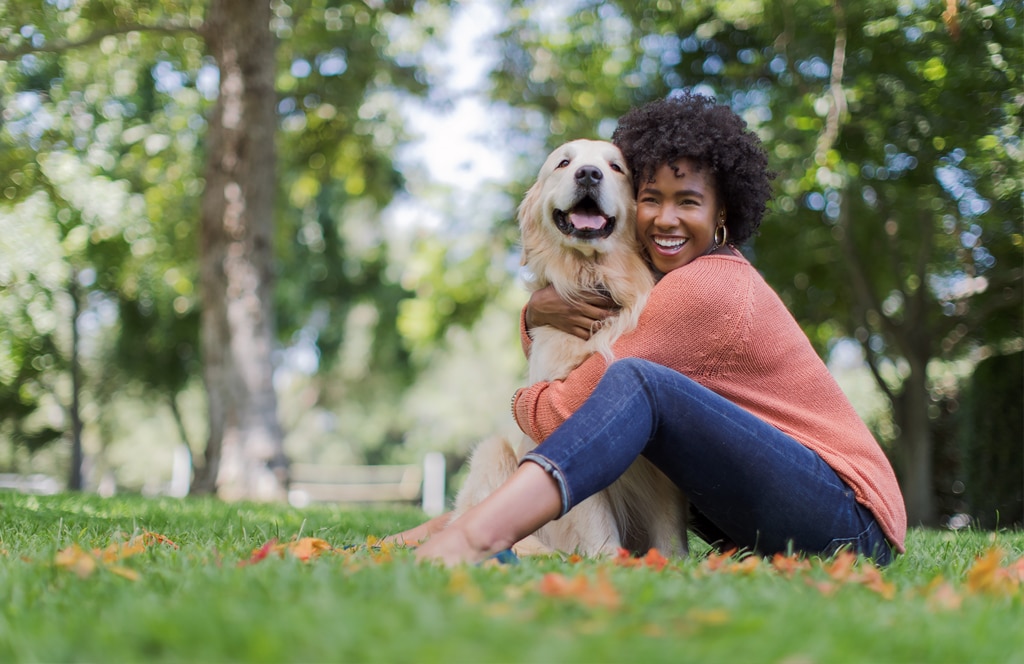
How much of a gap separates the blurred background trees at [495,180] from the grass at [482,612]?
5.29 ft

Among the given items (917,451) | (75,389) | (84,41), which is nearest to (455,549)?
(84,41)

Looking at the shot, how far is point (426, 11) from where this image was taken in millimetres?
11695

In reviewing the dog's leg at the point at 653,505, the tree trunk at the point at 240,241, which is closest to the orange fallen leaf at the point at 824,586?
the dog's leg at the point at 653,505

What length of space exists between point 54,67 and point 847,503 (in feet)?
30.9

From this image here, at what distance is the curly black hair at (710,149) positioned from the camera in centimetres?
319

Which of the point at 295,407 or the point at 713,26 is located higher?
the point at 713,26

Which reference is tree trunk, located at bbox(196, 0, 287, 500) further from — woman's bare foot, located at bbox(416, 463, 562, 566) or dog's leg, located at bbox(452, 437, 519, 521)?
woman's bare foot, located at bbox(416, 463, 562, 566)

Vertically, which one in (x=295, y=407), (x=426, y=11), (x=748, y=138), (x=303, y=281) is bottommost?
(x=295, y=407)

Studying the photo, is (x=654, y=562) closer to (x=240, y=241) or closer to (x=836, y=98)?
(x=836, y=98)

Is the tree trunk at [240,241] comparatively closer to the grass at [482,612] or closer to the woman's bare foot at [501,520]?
the grass at [482,612]

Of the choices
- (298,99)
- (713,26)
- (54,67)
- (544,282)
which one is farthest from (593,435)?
(298,99)

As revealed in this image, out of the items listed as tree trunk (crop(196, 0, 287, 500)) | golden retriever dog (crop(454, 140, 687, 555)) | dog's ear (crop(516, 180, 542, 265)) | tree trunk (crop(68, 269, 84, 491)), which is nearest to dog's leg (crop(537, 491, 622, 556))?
golden retriever dog (crop(454, 140, 687, 555))

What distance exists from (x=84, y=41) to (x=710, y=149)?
668cm

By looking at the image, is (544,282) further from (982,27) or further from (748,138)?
(982,27)
